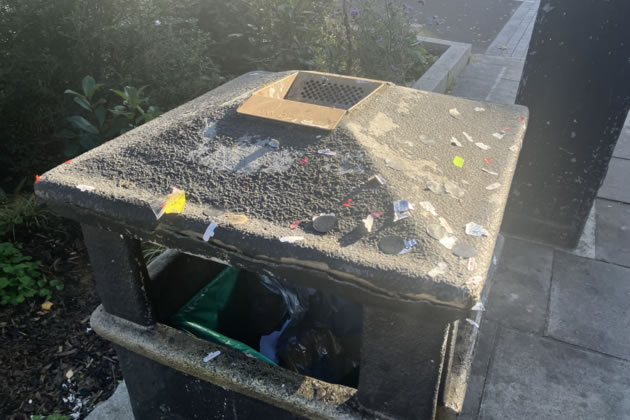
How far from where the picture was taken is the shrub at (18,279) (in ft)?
8.61

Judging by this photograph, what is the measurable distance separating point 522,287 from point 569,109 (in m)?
1.05

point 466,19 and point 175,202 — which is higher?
point 175,202

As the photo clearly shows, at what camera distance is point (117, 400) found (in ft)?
7.26

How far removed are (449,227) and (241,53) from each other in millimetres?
4213

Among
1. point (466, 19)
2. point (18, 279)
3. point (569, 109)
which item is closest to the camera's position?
point (18, 279)

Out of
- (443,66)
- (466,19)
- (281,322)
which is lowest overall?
(466,19)

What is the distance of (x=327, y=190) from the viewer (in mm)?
1215

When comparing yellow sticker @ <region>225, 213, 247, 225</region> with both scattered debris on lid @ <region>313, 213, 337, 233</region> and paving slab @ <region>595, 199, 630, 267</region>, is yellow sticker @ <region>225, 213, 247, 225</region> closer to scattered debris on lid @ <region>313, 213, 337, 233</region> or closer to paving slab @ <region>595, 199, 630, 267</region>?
scattered debris on lid @ <region>313, 213, 337, 233</region>

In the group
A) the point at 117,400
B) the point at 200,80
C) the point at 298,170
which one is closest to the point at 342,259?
the point at 298,170

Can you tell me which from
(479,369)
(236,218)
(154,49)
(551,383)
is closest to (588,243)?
(551,383)

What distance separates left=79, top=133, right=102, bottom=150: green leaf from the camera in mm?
3117

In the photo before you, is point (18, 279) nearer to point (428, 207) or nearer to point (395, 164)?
point (395, 164)

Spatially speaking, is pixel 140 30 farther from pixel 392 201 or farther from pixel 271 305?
pixel 392 201

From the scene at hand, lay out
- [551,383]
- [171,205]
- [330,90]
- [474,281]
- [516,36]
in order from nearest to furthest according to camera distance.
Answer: [474,281]
[171,205]
[330,90]
[551,383]
[516,36]
